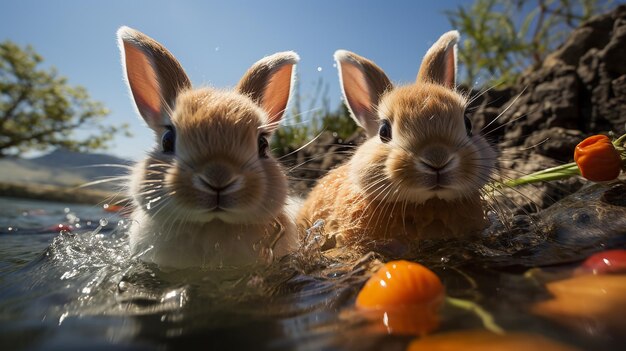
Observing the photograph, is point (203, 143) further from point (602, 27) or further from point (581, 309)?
point (602, 27)

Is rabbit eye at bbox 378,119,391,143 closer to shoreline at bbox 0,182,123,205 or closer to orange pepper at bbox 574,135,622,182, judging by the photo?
orange pepper at bbox 574,135,622,182

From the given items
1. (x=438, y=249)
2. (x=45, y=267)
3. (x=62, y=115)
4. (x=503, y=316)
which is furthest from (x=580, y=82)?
(x=62, y=115)

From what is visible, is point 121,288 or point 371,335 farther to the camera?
point 121,288

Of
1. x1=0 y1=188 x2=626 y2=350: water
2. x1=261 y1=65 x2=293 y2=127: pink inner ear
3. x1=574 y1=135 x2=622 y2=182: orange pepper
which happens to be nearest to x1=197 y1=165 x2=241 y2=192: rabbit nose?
x1=0 y1=188 x2=626 y2=350: water

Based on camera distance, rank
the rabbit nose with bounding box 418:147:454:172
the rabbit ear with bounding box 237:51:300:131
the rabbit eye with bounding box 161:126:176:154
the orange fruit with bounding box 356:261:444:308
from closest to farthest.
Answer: the orange fruit with bounding box 356:261:444:308 → the rabbit nose with bounding box 418:147:454:172 → the rabbit eye with bounding box 161:126:176:154 → the rabbit ear with bounding box 237:51:300:131

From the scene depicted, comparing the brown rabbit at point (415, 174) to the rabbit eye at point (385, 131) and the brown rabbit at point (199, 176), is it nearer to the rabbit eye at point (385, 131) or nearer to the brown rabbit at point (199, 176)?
the rabbit eye at point (385, 131)

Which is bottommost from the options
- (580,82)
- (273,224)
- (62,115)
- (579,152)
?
(62,115)

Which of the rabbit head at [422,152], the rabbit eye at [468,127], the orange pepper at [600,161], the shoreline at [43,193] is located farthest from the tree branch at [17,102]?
the orange pepper at [600,161]
